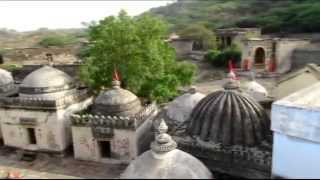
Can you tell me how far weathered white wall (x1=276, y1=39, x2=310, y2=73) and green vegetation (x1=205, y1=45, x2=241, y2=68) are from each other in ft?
12.7

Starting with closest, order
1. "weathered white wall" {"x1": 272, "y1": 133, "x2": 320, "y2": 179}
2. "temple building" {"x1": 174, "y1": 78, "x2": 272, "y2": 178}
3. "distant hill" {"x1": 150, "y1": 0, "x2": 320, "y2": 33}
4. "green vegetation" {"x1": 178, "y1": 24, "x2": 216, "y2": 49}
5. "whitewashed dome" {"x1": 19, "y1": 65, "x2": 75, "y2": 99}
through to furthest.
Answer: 1. "weathered white wall" {"x1": 272, "y1": 133, "x2": 320, "y2": 179}
2. "temple building" {"x1": 174, "y1": 78, "x2": 272, "y2": 178}
3. "whitewashed dome" {"x1": 19, "y1": 65, "x2": 75, "y2": 99}
4. "green vegetation" {"x1": 178, "y1": 24, "x2": 216, "y2": 49}
5. "distant hill" {"x1": 150, "y1": 0, "x2": 320, "y2": 33}

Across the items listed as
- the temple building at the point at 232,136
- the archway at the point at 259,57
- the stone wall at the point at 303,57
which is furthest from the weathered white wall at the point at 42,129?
the stone wall at the point at 303,57

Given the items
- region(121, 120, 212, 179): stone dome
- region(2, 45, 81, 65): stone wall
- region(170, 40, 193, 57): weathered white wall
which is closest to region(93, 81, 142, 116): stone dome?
region(121, 120, 212, 179): stone dome

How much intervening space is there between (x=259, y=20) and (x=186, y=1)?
50.4 metres

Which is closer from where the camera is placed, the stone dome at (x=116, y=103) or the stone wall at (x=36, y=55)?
the stone dome at (x=116, y=103)

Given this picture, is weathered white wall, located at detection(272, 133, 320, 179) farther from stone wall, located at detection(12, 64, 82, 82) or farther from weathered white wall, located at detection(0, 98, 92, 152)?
stone wall, located at detection(12, 64, 82, 82)

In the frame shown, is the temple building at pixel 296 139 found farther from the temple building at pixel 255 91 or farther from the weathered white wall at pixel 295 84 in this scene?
the temple building at pixel 255 91

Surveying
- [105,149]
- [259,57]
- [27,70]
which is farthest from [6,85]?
[259,57]

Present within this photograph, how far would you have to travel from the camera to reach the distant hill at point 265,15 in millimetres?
45847

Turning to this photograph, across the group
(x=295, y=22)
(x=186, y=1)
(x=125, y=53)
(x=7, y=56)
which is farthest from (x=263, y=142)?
(x=186, y=1)

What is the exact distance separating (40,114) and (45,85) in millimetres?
1389

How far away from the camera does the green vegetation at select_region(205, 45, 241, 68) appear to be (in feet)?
117

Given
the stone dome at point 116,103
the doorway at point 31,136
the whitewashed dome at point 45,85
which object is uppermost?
the whitewashed dome at point 45,85

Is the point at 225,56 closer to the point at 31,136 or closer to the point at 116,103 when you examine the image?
the point at 116,103
